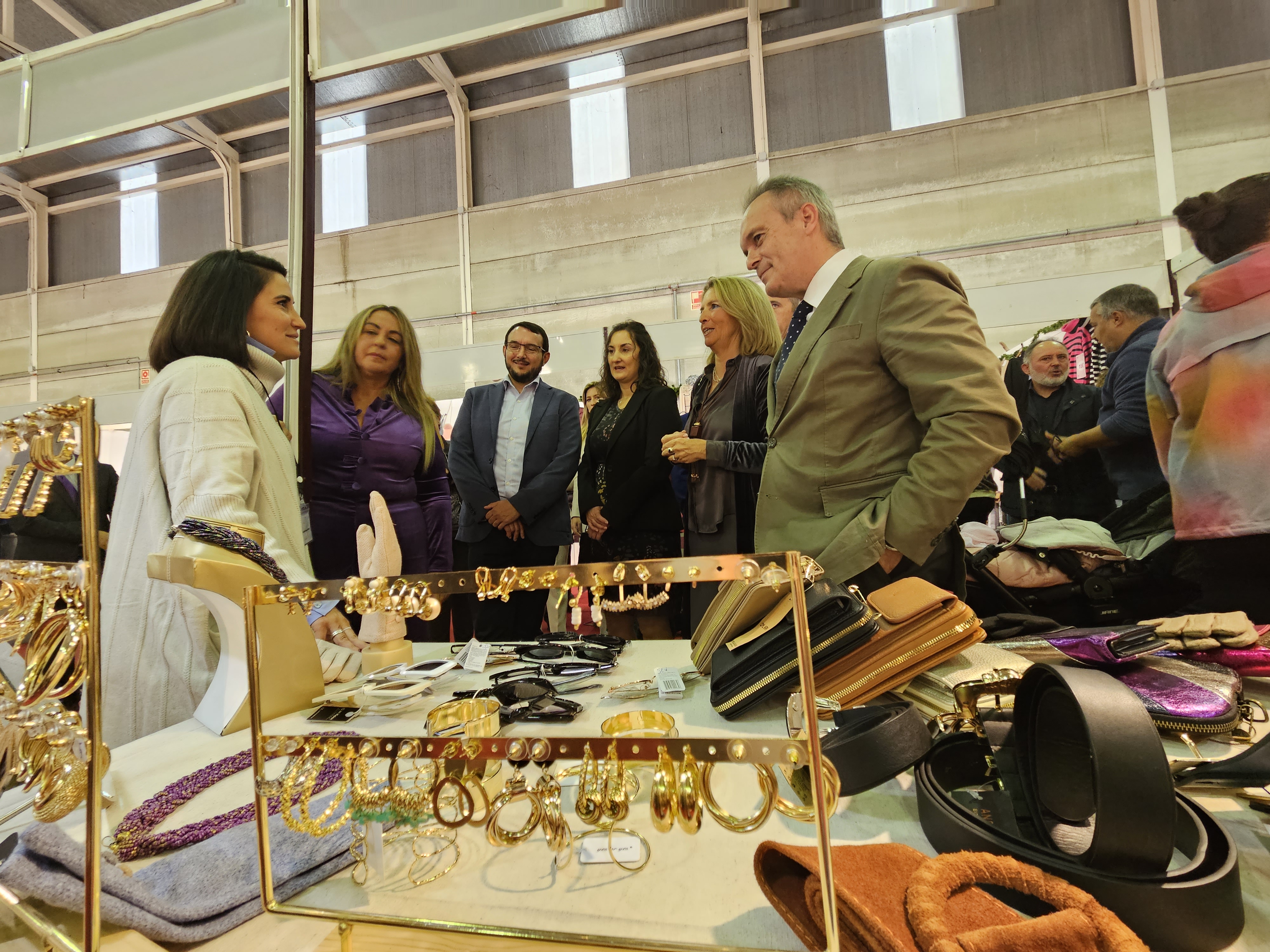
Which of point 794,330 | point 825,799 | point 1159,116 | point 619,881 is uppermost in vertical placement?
point 1159,116

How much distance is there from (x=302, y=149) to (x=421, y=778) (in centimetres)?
172

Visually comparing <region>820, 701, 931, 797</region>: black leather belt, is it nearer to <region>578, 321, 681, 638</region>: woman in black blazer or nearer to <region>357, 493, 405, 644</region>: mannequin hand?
<region>357, 493, 405, 644</region>: mannequin hand

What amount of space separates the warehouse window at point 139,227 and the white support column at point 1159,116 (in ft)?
32.6

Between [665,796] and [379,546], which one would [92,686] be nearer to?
[665,796]

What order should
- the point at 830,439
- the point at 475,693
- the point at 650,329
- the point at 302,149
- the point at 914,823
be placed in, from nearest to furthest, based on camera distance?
the point at 914,823
the point at 475,693
the point at 830,439
the point at 302,149
the point at 650,329

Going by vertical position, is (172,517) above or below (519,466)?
below

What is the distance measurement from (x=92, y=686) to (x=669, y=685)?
0.66 meters

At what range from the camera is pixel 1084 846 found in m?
0.50

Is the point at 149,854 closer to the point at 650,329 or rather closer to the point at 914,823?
the point at 914,823

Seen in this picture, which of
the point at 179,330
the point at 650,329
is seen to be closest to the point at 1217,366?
the point at 179,330

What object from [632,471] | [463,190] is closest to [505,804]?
[632,471]

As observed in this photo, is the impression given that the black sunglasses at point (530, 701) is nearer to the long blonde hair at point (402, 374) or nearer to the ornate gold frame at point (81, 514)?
the ornate gold frame at point (81, 514)

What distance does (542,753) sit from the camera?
448 millimetres

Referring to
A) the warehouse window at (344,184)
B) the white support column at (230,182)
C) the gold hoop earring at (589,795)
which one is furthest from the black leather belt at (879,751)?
the white support column at (230,182)
